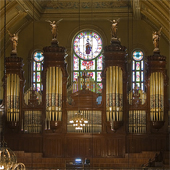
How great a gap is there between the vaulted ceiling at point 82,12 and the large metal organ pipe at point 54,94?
334 centimetres

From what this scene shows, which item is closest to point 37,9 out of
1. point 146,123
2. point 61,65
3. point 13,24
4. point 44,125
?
point 13,24

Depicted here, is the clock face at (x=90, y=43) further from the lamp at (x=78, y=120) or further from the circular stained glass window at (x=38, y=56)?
the lamp at (x=78, y=120)

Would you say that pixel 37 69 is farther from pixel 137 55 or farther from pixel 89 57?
pixel 137 55

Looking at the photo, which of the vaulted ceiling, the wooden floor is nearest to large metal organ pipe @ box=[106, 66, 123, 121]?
the wooden floor

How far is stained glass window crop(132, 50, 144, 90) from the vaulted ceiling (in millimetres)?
1570

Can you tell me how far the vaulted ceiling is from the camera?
22.8m

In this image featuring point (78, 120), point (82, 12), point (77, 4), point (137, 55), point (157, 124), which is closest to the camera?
point (78, 120)

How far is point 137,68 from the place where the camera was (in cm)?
2522

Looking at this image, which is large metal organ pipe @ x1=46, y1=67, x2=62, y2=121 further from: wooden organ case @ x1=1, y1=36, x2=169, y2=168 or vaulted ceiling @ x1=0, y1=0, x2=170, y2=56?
vaulted ceiling @ x1=0, y1=0, x2=170, y2=56

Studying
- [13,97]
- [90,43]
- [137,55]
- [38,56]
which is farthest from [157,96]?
[38,56]

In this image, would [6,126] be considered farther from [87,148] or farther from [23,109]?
[87,148]

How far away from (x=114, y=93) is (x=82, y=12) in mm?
5895

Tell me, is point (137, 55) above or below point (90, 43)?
below

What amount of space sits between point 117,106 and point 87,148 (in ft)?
6.82
